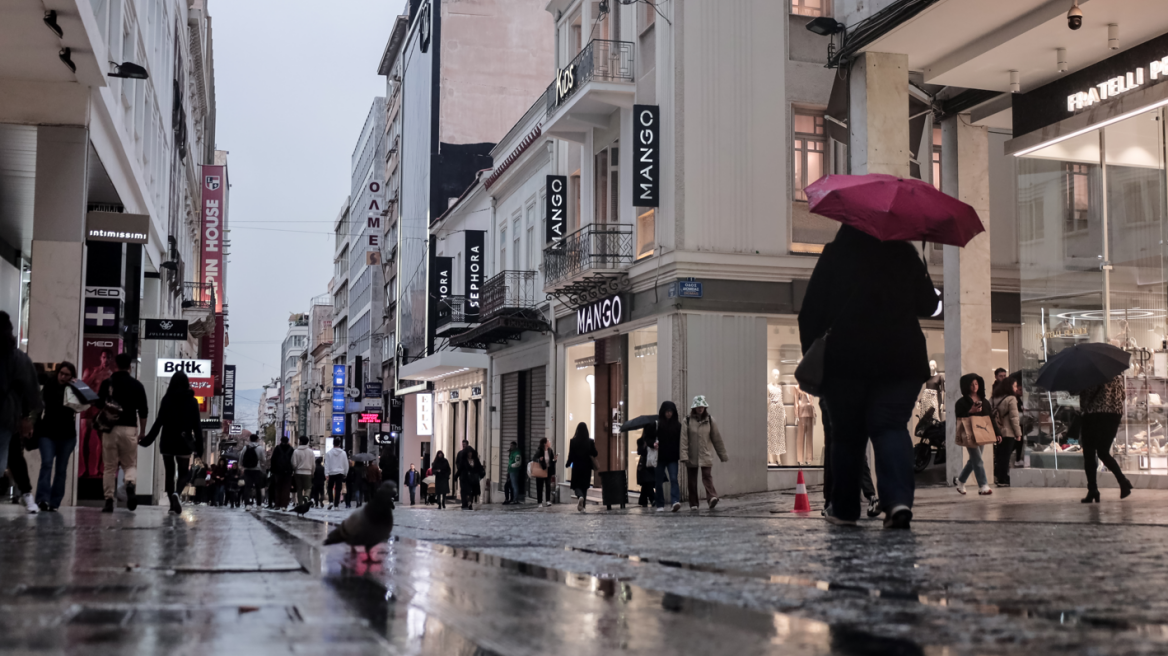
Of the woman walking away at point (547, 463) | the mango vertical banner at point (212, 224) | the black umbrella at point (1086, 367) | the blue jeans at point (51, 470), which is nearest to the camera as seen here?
the black umbrella at point (1086, 367)

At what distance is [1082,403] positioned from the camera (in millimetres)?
13195

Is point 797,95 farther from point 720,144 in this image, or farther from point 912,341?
point 912,341

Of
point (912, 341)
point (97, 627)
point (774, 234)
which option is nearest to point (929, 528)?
point (912, 341)

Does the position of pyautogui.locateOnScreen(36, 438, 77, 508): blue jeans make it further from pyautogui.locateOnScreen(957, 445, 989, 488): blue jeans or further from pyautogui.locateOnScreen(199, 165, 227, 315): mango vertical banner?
pyautogui.locateOnScreen(199, 165, 227, 315): mango vertical banner

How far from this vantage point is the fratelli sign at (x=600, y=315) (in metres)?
26.1

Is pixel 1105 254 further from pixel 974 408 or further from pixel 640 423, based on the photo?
pixel 640 423

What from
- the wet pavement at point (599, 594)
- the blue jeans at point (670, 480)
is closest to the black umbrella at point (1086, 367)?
the wet pavement at point (599, 594)

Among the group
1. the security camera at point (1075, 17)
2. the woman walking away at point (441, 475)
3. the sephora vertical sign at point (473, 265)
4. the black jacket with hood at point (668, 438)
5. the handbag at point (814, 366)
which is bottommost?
the woman walking away at point (441, 475)

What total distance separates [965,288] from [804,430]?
6.76 metres

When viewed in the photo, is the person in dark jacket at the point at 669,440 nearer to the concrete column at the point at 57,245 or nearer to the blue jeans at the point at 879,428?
the concrete column at the point at 57,245

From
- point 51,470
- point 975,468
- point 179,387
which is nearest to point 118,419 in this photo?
point 51,470

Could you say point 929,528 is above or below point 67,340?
below

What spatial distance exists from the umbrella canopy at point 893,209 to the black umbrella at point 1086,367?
4434 millimetres

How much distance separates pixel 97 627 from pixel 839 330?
562 cm
